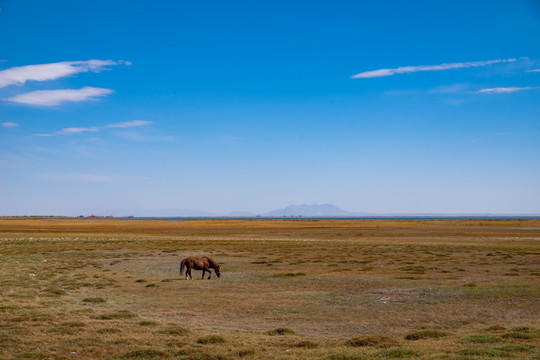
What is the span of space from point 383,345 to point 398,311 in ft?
18.2

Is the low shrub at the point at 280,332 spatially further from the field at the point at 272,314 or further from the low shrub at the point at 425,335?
the low shrub at the point at 425,335

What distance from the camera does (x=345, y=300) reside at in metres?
20.2

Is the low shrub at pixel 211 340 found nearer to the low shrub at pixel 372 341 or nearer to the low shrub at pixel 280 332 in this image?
the low shrub at pixel 280 332

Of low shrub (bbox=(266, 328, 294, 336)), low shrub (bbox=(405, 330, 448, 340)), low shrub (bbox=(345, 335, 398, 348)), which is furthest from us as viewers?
low shrub (bbox=(266, 328, 294, 336))

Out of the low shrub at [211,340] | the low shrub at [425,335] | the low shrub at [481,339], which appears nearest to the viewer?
the low shrub at [481,339]

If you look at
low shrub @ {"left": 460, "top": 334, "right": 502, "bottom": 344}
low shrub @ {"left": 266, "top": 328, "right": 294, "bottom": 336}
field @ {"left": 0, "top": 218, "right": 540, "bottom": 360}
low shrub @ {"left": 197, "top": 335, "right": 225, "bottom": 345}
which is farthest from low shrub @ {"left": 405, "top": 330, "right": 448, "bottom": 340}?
low shrub @ {"left": 197, "top": 335, "right": 225, "bottom": 345}

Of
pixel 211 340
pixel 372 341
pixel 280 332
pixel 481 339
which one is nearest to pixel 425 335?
pixel 481 339

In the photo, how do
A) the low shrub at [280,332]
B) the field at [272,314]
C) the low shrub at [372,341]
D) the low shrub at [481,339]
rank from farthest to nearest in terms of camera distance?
1. the low shrub at [280,332]
2. the low shrub at [481,339]
3. the low shrub at [372,341]
4. the field at [272,314]

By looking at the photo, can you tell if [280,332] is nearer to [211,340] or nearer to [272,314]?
[211,340]

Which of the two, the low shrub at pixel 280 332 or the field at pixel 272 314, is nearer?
the field at pixel 272 314

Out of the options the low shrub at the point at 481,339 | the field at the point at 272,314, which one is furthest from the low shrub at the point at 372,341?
the low shrub at the point at 481,339

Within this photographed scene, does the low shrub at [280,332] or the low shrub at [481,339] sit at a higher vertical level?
the low shrub at [481,339]

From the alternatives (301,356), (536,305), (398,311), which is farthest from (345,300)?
(301,356)

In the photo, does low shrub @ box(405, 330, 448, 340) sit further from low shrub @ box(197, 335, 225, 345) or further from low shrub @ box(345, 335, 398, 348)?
low shrub @ box(197, 335, 225, 345)
